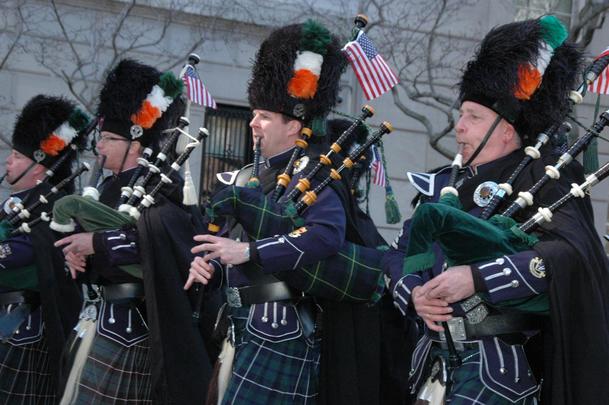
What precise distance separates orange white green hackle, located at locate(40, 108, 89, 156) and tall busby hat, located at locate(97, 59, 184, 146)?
61cm

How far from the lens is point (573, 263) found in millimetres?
3328

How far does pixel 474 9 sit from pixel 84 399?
26.0 ft

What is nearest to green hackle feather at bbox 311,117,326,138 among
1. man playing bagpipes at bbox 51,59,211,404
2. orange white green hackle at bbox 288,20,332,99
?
orange white green hackle at bbox 288,20,332,99

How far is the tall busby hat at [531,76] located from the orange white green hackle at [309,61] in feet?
2.94

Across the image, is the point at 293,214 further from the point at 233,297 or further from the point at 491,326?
the point at 491,326

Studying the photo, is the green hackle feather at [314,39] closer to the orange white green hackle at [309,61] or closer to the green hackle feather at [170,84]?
the orange white green hackle at [309,61]

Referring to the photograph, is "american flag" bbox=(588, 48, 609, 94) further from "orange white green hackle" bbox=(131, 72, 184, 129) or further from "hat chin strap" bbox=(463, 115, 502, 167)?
"orange white green hackle" bbox=(131, 72, 184, 129)

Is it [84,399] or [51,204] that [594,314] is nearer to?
[84,399]

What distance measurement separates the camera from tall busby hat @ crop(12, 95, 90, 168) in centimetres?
612

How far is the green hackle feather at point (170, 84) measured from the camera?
18.0 ft

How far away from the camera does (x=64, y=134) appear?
614 cm

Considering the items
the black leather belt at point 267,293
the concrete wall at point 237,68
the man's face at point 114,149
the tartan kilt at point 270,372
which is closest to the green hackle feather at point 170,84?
the man's face at point 114,149

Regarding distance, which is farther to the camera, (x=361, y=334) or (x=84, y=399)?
(x=84, y=399)

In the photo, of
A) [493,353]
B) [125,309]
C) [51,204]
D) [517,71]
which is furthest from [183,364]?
[517,71]
